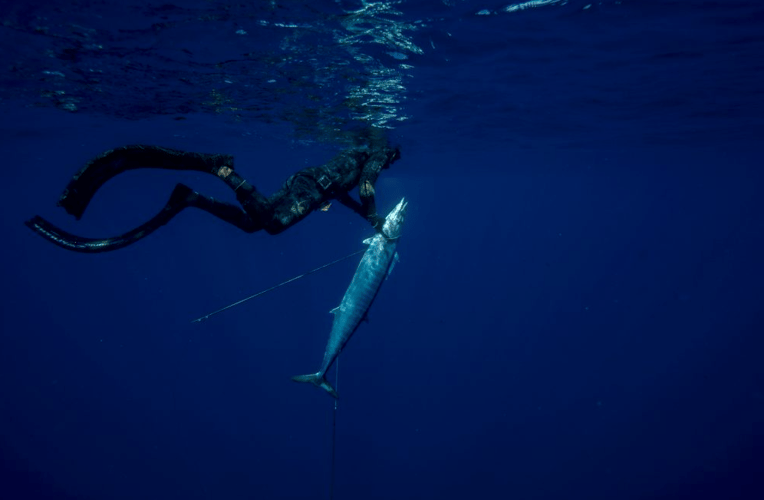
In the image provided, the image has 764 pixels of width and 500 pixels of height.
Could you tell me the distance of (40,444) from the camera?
93.5ft

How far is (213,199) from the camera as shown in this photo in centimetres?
355

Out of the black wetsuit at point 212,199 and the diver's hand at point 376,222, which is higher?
the black wetsuit at point 212,199

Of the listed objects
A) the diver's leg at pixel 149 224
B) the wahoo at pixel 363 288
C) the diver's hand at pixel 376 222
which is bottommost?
the wahoo at pixel 363 288

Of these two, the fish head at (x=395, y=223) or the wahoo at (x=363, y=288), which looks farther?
the fish head at (x=395, y=223)

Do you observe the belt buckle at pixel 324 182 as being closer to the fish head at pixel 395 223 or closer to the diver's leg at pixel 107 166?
the fish head at pixel 395 223

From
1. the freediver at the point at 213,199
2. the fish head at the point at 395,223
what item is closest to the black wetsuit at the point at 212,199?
the freediver at the point at 213,199

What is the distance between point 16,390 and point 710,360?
228 ft

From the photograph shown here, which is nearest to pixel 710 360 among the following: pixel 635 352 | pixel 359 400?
pixel 635 352

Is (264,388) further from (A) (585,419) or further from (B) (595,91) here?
(B) (595,91)

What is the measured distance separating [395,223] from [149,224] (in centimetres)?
306

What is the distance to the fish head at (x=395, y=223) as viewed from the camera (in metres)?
5.26

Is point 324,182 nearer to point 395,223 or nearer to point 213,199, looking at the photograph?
point 395,223

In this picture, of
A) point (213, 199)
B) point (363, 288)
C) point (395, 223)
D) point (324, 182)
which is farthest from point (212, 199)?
point (395, 223)

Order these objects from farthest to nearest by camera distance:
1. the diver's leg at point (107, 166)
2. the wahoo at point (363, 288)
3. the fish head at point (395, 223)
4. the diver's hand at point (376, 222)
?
1. the fish head at point (395, 223)
2. the diver's hand at point (376, 222)
3. the wahoo at point (363, 288)
4. the diver's leg at point (107, 166)
